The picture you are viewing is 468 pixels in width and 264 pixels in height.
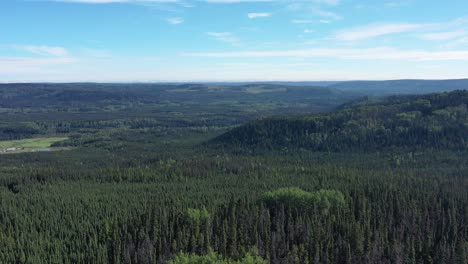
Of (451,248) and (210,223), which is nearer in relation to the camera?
(451,248)

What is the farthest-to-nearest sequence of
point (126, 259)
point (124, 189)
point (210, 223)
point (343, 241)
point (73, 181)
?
point (73, 181)
point (124, 189)
point (210, 223)
point (343, 241)
point (126, 259)

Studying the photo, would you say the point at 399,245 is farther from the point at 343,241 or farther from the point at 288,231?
the point at 288,231

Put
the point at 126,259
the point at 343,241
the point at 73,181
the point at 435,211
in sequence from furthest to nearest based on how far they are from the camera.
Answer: the point at 73,181 < the point at 435,211 < the point at 343,241 < the point at 126,259

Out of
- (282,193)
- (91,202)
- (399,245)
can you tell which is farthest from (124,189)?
(399,245)

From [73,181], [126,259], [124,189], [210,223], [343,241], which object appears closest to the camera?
[126,259]

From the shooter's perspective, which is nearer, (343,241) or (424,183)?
(343,241)

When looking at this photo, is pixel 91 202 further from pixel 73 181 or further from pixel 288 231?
pixel 288 231

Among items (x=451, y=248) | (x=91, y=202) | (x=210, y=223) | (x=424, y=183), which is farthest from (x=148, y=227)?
(x=424, y=183)

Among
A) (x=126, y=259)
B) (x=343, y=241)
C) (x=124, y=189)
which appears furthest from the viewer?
(x=124, y=189)
